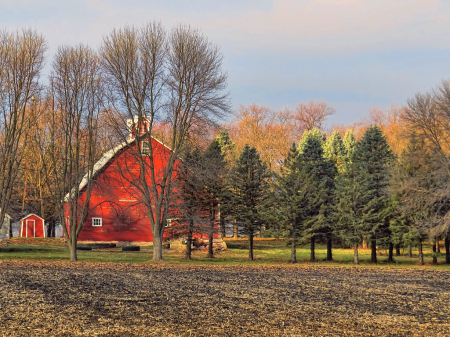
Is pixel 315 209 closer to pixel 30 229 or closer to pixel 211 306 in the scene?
pixel 211 306

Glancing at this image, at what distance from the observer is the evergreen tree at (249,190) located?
35.5 metres

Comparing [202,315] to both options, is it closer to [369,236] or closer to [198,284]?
[198,284]

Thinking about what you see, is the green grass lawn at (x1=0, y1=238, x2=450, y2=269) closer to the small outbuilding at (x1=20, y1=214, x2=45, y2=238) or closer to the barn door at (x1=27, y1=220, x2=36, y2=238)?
the small outbuilding at (x1=20, y1=214, x2=45, y2=238)

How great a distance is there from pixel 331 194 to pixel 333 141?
83.3 feet

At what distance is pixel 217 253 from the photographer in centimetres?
4188

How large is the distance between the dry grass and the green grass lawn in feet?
39.4

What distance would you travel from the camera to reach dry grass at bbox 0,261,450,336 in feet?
32.5

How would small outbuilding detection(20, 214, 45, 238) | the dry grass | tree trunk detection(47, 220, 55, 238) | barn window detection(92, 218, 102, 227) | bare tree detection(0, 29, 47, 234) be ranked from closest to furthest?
the dry grass
bare tree detection(0, 29, 47, 234)
barn window detection(92, 218, 102, 227)
small outbuilding detection(20, 214, 45, 238)
tree trunk detection(47, 220, 55, 238)

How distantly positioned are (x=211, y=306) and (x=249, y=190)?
915 inches

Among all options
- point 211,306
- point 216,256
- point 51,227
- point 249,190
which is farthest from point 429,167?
point 51,227

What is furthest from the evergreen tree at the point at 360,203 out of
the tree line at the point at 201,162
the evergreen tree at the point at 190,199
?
the evergreen tree at the point at 190,199

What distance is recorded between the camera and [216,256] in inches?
1532

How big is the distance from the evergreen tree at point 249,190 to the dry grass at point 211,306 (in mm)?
16158

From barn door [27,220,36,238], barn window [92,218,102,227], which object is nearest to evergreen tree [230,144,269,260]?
barn window [92,218,102,227]
